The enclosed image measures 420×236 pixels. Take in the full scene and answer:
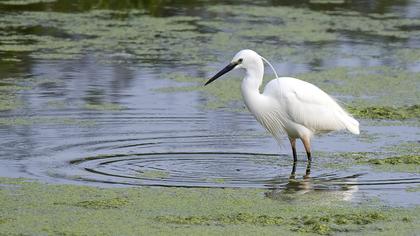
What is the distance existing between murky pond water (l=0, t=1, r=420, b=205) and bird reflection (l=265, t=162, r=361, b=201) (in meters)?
0.01

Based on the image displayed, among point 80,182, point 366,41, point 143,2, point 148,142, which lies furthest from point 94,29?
point 80,182

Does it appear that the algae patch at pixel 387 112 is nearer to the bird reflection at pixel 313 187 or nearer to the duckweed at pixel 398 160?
the duckweed at pixel 398 160

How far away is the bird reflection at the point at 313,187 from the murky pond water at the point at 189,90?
14 mm

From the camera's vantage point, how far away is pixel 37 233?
17.9 ft

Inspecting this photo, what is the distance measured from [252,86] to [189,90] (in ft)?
8.07

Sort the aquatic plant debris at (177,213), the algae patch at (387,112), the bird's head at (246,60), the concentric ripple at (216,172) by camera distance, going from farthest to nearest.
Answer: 1. the algae patch at (387,112)
2. the bird's head at (246,60)
3. the concentric ripple at (216,172)
4. the aquatic plant debris at (177,213)

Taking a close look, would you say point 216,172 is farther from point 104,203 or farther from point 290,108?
point 104,203

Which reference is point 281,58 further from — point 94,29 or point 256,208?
point 256,208

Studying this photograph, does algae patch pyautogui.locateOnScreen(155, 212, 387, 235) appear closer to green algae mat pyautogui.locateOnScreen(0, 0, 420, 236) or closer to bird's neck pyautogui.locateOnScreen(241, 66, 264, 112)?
green algae mat pyautogui.locateOnScreen(0, 0, 420, 236)

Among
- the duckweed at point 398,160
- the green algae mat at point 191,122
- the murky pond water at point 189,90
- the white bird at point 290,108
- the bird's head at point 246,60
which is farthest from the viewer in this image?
the white bird at point 290,108

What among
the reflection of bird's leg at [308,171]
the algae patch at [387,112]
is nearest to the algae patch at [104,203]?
the reflection of bird's leg at [308,171]

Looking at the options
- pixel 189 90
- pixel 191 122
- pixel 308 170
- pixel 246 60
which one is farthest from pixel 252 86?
pixel 189 90

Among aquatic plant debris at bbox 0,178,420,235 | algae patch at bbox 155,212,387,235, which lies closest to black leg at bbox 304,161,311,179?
aquatic plant debris at bbox 0,178,420,235

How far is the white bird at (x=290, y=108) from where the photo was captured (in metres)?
7.78
